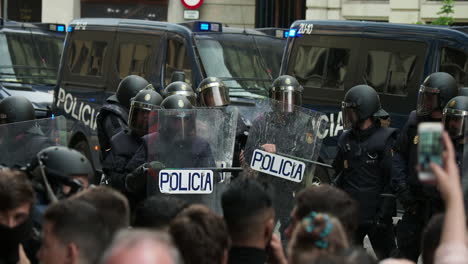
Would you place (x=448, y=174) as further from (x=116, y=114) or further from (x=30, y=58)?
(x=30, y=58)

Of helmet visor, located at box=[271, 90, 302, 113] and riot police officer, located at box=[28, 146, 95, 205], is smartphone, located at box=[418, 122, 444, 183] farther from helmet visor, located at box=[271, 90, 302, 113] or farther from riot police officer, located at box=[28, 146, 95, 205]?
helmet visor, located at box=[271, 90, 302, 113]

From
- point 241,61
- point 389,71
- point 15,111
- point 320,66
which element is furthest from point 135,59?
point 15,111

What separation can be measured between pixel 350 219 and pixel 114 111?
5069 millimetres

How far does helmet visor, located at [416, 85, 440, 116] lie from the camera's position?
331 inches

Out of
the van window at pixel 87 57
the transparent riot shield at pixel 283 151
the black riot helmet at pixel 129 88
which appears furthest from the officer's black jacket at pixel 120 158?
the van window at pixel 87 57

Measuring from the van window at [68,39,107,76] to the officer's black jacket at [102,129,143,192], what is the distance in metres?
5.98

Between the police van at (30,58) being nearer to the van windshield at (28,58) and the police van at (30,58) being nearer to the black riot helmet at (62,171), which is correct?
the van windshield at (28,58)

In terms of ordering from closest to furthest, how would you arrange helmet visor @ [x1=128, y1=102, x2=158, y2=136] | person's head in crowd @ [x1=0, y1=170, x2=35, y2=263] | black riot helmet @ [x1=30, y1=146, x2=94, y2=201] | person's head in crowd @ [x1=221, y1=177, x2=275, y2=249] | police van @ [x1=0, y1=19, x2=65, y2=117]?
person's head in crowd @ [x1=0, y1=170, x2=35, y2=263]
person's head in crowd @ [x1=221, y1=177, x2=275, y2=249]
black riot helmet @ [x1=30, y1=146, x2=94, y2=201]
helmet visor @ [x1=128, y1=102, x2=158, y2=136]
police van @ [x1=0, y1=19, x2=65, y2=117]

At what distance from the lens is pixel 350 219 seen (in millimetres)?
5168

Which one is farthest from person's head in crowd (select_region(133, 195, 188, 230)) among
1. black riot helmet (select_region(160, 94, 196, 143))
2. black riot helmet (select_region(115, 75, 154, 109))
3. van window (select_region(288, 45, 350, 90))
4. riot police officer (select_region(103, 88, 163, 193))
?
van window (select_region(288, 45, 350, 90))

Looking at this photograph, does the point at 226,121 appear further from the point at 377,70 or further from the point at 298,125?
the point at 377,70

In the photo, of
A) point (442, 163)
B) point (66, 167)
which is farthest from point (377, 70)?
point (442, 163)

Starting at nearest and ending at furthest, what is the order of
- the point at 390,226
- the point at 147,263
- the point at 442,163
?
1. the point at 147,263
2. the point at 442,163
3. the point at 390,226

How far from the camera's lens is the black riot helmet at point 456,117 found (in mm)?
7824
